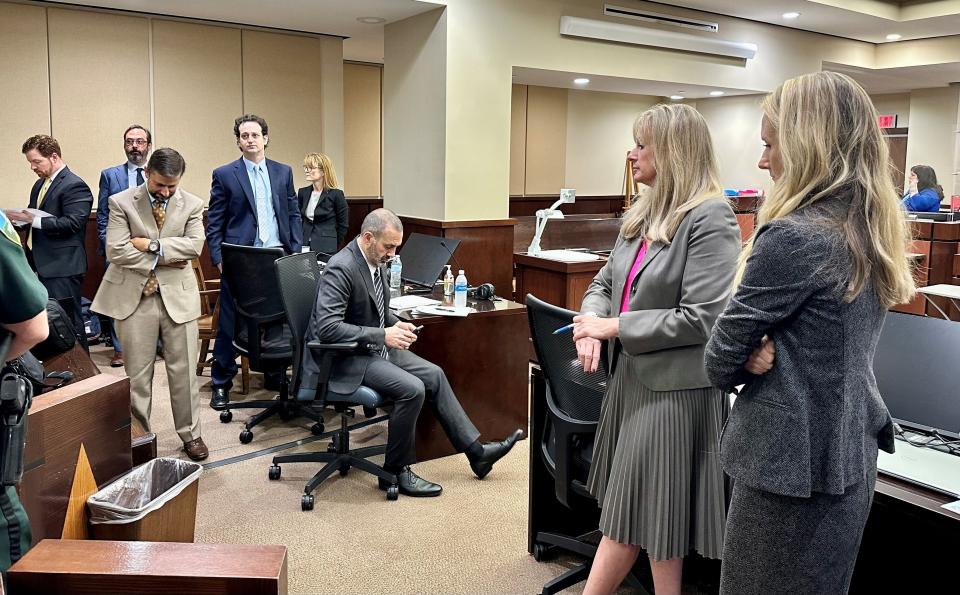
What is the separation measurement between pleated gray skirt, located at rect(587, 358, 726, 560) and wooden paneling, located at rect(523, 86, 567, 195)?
27.3ft

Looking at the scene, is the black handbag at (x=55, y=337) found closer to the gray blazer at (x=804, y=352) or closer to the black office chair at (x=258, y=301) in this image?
the black office chair at (x=258, y=301)

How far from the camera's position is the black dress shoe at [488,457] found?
12.2 feet

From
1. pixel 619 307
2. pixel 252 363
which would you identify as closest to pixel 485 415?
pixel 252 363

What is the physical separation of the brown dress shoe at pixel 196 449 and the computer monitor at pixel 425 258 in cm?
146

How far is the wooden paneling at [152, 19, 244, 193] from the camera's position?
22.3ft

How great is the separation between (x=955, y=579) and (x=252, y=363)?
3.38 metres

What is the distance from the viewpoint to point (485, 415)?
414 centimetres

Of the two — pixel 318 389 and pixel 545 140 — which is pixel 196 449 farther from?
pixel 545 140

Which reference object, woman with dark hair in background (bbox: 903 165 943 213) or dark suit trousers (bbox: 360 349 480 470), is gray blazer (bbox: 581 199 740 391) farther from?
woman with dark hair in background (bbox: 903 165 943 213)

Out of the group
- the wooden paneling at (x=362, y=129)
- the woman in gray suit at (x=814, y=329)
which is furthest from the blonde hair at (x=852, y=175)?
the wooden paneling at (x=362, y=129)

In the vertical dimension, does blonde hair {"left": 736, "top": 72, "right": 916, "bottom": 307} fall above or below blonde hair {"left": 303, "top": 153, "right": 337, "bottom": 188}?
below

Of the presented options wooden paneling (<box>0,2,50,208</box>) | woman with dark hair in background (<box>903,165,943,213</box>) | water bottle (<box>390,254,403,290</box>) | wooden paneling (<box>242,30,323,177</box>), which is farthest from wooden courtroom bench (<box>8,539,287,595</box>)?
woman with dark hair in background (<box>903,165,943,213</box>)

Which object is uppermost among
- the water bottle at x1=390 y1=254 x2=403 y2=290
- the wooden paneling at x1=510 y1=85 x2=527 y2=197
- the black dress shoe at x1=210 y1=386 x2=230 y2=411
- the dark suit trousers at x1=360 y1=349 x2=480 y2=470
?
the wooden paneling at x1=510 y1=85 x2=527 y2=197

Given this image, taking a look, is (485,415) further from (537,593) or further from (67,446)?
(67,446)
